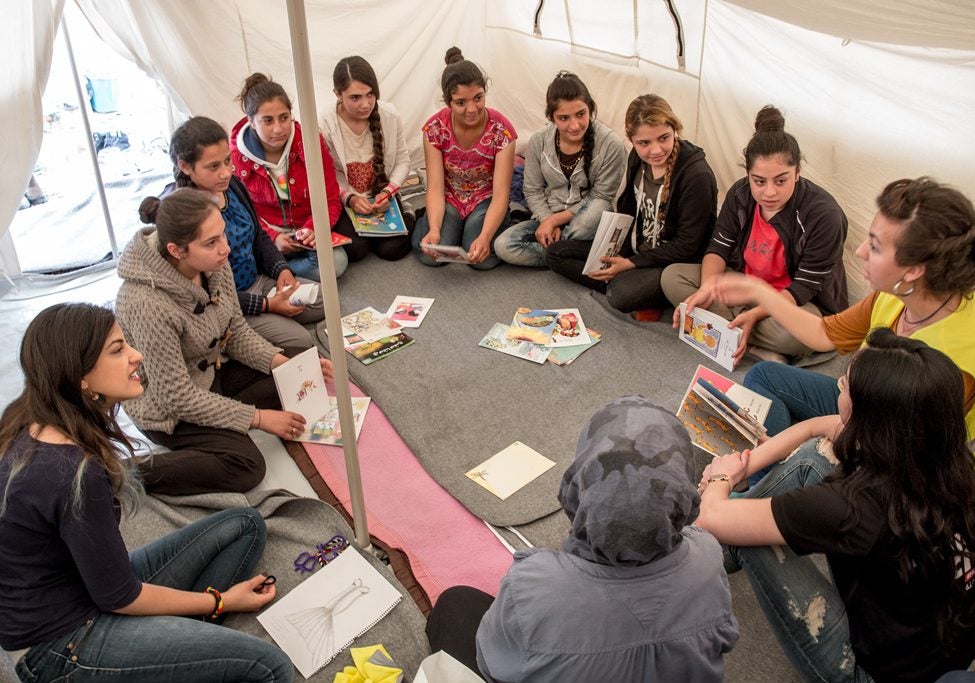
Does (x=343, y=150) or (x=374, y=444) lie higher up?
(x=343, y=150)

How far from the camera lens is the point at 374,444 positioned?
8.60ft

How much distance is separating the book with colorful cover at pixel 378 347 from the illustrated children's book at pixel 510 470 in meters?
0.79

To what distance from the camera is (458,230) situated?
3824mm

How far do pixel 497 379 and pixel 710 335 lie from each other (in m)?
0.86

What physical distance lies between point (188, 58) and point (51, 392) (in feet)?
9.62

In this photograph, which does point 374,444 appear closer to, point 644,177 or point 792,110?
point 644,177

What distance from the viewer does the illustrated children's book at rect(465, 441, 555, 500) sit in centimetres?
238

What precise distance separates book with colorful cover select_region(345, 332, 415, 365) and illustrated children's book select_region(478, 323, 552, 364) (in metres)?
0.33

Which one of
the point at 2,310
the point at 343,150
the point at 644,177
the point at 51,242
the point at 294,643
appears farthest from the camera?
the point at 51,242

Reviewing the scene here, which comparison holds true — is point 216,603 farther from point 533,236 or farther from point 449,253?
point 533,236

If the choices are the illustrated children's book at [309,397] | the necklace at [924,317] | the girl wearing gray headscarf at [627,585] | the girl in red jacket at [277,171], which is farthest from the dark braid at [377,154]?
the girl wearing gray headscarf at [627,585]

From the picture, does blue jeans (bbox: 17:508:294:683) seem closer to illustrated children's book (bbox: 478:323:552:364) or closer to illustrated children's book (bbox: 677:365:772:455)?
illustrated children's book (bbox: 677:365:772:455)

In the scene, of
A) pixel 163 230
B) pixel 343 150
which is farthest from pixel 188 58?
pixel 163 230

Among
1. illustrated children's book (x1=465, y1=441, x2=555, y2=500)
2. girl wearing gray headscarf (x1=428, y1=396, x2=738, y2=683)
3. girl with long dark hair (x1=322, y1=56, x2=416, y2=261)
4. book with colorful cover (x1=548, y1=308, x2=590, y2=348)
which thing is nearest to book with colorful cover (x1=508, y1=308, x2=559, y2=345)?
book with colorful cover (x1=548, y1=308, x2=590, y2=348)
